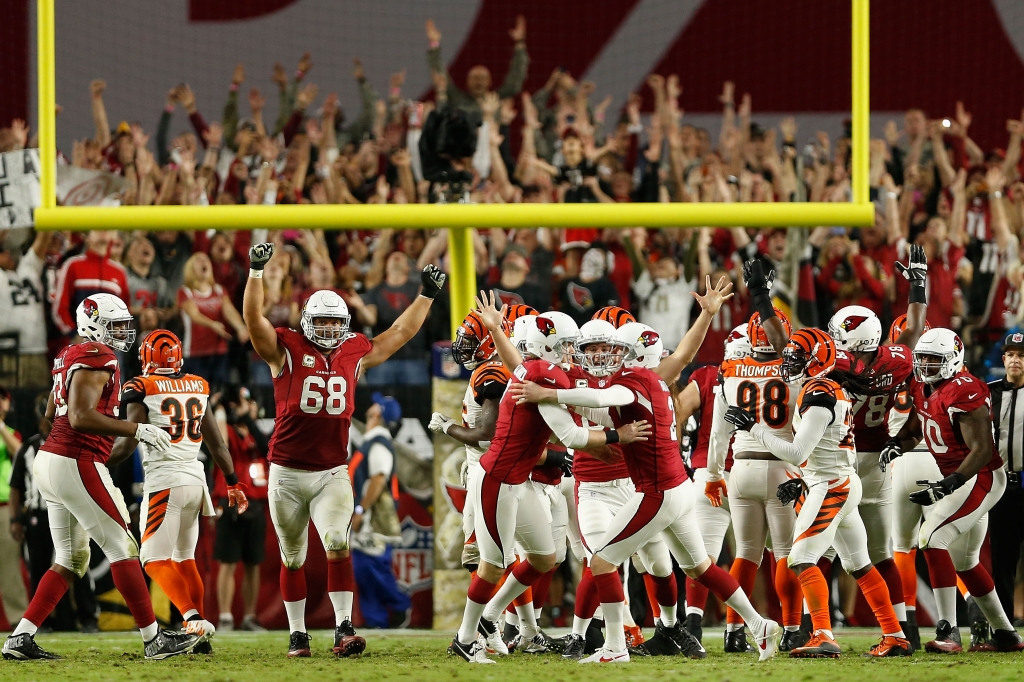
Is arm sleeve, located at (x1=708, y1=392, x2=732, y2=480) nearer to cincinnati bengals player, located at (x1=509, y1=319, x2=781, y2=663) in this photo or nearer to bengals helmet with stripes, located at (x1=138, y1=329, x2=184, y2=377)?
cincinnati bengals player, located at (x1=509, y1=319, x2=781, y2=663)

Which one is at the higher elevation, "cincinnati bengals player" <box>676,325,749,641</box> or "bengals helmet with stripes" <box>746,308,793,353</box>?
"bengals helmet with stripes" <box>746,308,793,353</box>

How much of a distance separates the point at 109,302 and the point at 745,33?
765 cm

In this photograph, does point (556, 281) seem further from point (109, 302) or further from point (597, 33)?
point (109, 302)

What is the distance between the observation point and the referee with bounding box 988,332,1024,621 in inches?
369

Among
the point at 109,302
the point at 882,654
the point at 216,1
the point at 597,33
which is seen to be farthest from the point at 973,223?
the point at 109,302

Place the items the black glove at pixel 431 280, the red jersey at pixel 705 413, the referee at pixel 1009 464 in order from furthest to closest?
the red jersey at pixel 705 413
the referee at pixel 1009 464
the black glove at pixel 431 280

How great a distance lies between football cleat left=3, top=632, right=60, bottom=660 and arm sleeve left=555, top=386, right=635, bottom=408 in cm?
→ 360

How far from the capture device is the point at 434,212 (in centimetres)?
975

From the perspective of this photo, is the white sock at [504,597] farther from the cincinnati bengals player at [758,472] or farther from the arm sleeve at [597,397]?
the cincinnati bengals player at [758,472]

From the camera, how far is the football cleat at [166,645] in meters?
8.59

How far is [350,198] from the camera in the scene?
12062mm

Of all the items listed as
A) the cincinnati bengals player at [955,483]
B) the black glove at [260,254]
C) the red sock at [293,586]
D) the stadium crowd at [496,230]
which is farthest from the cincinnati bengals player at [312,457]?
the cincinnati bengals player at [955,483]

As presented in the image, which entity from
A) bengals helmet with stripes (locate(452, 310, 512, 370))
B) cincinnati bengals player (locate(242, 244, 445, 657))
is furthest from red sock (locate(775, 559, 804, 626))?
cincinnati bengals player (locate(242, 244, 445, 657))

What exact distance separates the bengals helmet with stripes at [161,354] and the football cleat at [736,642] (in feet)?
12.9
